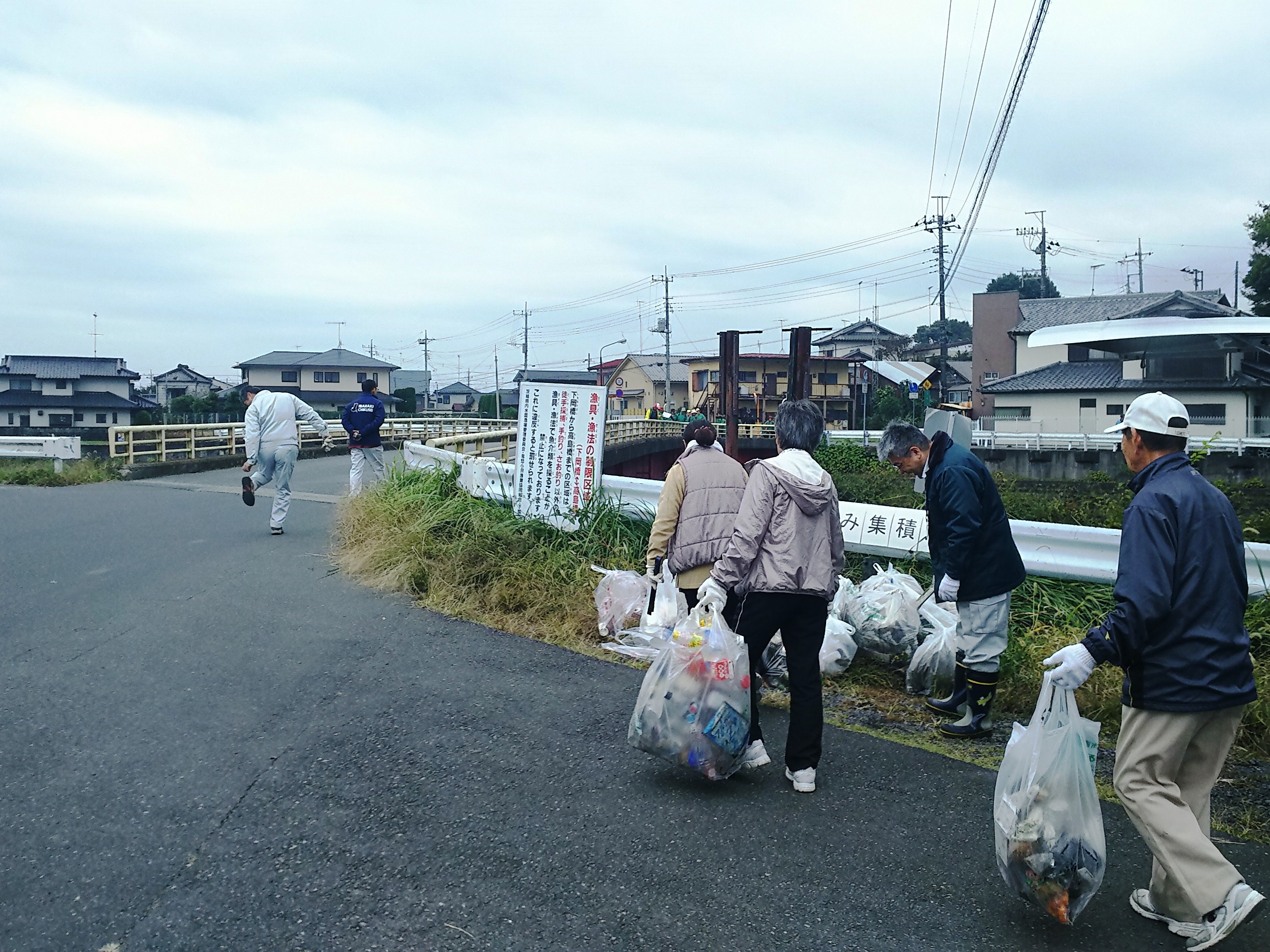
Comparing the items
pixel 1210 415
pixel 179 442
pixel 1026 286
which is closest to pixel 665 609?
pixel 179 442

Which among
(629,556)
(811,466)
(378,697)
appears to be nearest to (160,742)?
(378,697)

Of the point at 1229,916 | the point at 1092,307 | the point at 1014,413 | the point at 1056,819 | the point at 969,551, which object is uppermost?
the point at 1092,307

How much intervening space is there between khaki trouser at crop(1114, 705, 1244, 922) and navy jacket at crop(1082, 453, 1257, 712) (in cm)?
9

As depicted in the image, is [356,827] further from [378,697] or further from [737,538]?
[737,538]

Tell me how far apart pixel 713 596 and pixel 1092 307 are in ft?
168

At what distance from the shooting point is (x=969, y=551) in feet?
14.4

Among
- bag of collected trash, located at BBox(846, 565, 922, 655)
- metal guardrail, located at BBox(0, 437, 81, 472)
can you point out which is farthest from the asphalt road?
metal guardrail, located at BBox(0, 437, 81, 472)

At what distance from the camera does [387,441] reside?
3020 cm

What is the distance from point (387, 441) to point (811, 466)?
27.7 meters

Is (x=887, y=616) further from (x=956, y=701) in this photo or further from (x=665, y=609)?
(x=665, y=609)

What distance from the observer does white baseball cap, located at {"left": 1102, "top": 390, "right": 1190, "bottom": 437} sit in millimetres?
2980

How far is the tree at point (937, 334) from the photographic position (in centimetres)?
8638

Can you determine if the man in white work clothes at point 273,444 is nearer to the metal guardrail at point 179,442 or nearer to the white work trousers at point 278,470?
the white work trousers at point 278,470

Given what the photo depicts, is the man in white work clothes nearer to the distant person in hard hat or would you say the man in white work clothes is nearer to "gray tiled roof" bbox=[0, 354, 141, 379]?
the distant person in hard hat
